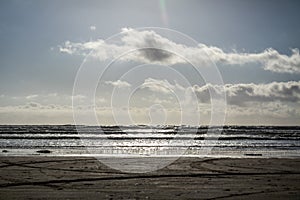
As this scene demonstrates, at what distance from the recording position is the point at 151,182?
64.0 feet

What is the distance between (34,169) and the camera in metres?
24.5

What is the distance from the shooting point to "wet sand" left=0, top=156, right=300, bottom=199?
1612 centimetres

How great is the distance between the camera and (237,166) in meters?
27.0

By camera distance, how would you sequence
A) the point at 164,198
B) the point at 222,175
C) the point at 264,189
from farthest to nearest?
1. the point at 222,175
2. the point at 264,189
3. the point at 164,198

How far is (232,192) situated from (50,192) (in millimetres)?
6855

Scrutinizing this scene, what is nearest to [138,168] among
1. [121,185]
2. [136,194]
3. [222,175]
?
[222,175]

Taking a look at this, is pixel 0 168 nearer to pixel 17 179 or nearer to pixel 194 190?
pixel 17 179

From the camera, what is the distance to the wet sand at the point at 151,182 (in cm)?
1612

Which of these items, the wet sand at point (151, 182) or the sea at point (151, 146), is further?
the sea at point (151, 146)

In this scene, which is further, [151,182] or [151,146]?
[151,146]

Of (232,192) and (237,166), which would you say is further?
(237,166)

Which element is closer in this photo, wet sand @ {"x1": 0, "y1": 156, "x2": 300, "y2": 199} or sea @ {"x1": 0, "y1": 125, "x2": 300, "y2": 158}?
wet sand @ {"x1": 0, "y1": 156, "x2": 300, "y2": 199}

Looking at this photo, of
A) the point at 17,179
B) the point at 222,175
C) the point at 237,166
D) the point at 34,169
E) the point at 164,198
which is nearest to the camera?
the point at 164,198

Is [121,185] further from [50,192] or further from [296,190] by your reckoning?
[296,190]
